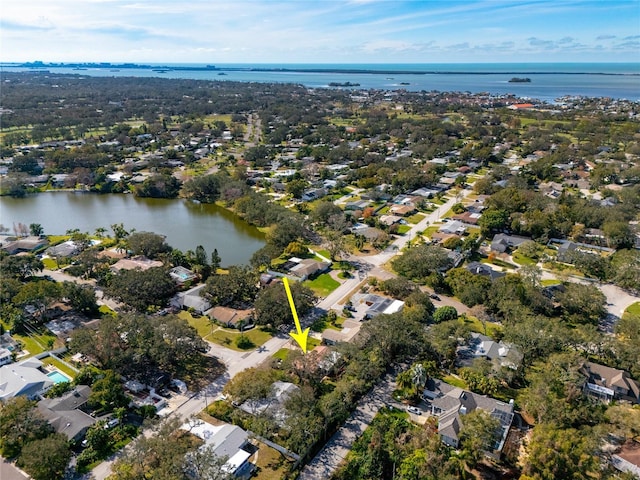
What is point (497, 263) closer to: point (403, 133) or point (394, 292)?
point (394, 292)

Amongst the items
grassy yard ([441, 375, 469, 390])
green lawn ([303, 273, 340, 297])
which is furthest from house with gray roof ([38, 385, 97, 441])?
grassy yard ([441, 375, 469, 390])

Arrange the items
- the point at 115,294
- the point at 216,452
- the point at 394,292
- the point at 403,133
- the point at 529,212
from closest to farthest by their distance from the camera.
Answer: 1. the point at 216,452
2. the point at 115,294
3. the point at 394,292
4. the point at 529,212
5. the point at 403,133

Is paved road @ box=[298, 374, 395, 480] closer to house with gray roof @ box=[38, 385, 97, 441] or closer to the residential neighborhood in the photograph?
the residential neighborhood

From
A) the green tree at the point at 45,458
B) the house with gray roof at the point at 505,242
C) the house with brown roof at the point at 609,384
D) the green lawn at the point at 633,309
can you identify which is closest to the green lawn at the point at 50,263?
the green tree at the point at 45,458

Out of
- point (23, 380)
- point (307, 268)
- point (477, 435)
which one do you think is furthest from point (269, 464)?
point (307, 268)

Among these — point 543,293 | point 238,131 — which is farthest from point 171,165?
point 543,293

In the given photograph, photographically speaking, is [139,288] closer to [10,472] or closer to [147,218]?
[10,472]

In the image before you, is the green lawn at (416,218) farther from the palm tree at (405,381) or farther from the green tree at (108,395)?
the green tree at (108,395)
